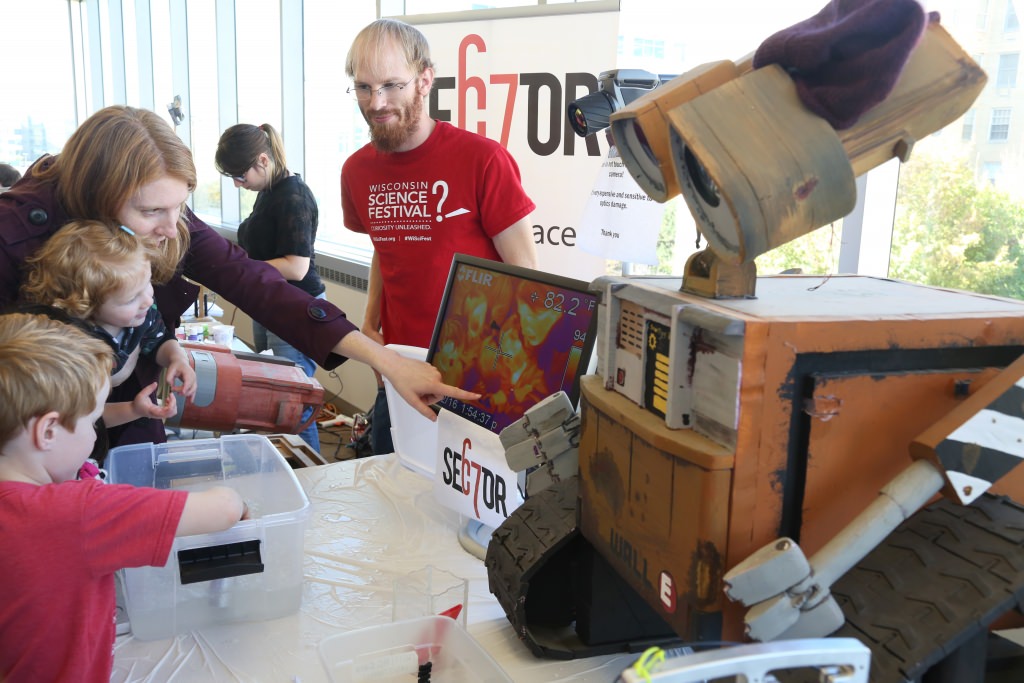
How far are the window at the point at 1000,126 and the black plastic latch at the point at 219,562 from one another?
5.70 feet

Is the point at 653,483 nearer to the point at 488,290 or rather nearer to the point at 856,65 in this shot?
the point at 856,65

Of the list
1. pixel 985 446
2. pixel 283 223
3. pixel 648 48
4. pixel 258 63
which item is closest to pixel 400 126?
pixel 648 48

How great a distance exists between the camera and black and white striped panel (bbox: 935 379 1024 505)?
2.50 ft

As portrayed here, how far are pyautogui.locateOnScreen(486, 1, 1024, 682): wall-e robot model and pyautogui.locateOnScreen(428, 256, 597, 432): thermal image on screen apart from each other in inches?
13.1

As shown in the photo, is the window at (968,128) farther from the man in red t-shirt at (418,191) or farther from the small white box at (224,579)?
the small white box at (224,579)

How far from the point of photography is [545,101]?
2.42m

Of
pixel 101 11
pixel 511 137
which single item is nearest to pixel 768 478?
pixel 511 137

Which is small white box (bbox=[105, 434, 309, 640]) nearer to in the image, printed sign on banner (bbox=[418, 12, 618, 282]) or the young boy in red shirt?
the young boy in red shirt

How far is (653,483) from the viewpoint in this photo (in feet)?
2.74

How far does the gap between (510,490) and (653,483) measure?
466mm

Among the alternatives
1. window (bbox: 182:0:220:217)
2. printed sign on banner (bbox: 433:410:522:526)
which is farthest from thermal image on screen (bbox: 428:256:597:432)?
window (bbox: 182:0:220:217)

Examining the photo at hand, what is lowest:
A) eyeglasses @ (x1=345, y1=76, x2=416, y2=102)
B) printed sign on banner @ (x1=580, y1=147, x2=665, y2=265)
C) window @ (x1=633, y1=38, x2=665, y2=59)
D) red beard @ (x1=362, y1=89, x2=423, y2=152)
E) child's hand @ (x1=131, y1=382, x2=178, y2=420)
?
child's hand @ (x1=131, y1=382, x2=178, y2=420)

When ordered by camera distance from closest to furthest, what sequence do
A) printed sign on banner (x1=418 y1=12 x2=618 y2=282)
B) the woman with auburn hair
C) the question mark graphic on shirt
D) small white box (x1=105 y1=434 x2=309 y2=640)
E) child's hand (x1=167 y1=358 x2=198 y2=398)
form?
small white box (x1=105 y1=434 x2=309 y2=640)
the woman with auburn hair
child's hand (x1=167 y1=358 x2=198 y2=398)
the question mark graphic on shirt
printed sign on banner (x1=418 y1=12 x2=618 y2=282)

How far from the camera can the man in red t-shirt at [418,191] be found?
207cm
